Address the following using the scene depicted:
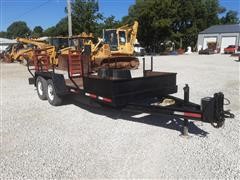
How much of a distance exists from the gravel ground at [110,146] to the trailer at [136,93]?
44 cm

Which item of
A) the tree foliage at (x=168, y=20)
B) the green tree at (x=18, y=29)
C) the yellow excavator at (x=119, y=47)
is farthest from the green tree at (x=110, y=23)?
the green tree at (x=18, y=29)

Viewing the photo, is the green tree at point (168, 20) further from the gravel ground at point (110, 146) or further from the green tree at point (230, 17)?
the gravel ground at point (110, 146)

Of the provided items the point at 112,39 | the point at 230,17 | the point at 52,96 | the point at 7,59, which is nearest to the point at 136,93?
the point at 52,96

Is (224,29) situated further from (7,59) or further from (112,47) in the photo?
(7,59)

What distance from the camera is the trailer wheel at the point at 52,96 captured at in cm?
795

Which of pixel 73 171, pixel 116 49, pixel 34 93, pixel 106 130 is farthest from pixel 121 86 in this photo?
pixel 116 49

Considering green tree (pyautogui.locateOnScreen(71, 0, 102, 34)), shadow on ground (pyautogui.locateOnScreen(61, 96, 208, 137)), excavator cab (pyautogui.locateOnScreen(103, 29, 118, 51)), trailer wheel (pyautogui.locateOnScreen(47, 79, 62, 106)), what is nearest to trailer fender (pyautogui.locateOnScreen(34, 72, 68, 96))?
trailer wheel (pyautogui.locateOnScreen(47, 79, 62, 106))

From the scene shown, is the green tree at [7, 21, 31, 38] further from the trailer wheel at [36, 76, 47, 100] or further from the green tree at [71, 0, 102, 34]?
the trailer wheel at [36, 76, 47, 100]

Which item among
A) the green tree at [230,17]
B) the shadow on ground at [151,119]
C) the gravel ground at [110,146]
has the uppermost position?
the green tree at [230,17]

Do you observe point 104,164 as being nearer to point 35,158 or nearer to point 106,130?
point 35,158

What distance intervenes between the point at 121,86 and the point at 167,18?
44754 mm

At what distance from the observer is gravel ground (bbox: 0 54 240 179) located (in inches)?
165

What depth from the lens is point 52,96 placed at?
8219 mm

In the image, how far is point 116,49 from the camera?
68.4 feet
